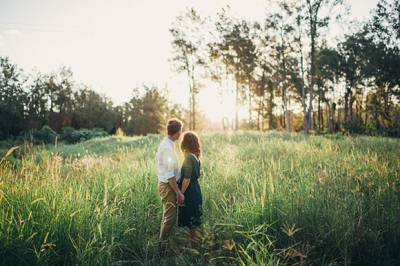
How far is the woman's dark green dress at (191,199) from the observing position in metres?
3.86

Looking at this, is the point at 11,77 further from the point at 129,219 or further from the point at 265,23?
the point at 129,219

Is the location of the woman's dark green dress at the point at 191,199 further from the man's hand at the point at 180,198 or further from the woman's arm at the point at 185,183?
the man's hand at the point at 180,198

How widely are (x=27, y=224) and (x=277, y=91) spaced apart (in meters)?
39.6

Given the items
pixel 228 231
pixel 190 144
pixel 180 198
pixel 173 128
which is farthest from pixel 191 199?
pixel 173 128

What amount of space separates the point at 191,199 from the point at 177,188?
0.31 m

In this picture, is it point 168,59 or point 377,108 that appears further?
point 377,108

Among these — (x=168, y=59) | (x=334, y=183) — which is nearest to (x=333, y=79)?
(x=168, y=59)

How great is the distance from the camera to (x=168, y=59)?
99.3 ft

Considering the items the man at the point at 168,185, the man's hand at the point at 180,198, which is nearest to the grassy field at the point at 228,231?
the man at the point at 168,185

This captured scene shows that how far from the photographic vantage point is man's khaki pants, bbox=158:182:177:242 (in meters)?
3.80

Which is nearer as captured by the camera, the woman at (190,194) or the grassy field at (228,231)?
the grassy field at (228,231)

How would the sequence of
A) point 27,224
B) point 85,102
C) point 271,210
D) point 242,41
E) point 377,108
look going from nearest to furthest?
point 27,224
point 271,210
point 242,41
point 377,108
point 85,102

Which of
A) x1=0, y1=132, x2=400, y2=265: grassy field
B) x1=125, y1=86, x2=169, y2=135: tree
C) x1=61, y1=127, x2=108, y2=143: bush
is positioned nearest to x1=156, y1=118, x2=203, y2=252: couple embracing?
x1=0, y1=132, x2=400, y2=265: grassy field

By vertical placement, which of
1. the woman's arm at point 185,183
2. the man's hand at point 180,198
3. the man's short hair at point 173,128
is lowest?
the man's hand at point 180,198
